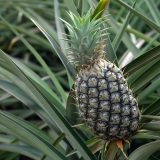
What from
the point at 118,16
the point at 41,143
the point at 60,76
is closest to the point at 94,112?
the point at 41,143

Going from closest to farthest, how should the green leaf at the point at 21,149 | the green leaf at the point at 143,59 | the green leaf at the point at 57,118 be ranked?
the green leaf at the point at 57,118 < the green leaf at the point at 143,59 < the green leaf at the point at 21,149

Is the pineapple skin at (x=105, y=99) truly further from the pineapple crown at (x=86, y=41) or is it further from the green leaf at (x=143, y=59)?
the green leaf at (x=143, y=59)

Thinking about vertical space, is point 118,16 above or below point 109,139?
above

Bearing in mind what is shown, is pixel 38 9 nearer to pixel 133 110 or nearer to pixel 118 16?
pixel 118 16

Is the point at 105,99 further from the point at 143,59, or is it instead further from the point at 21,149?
the point at 21,149

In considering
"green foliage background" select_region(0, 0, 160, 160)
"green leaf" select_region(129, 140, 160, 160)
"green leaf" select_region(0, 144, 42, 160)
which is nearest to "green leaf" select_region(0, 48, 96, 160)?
"green foliage background" select_region(0, 0, 160, 160)

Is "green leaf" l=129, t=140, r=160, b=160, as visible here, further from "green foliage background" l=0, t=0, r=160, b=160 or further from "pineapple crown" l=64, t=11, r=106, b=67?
"pineapple crown" l=64, t=11, r=106, b=67

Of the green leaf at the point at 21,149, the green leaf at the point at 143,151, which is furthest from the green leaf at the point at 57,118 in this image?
the green leaf at the point at 21,149
